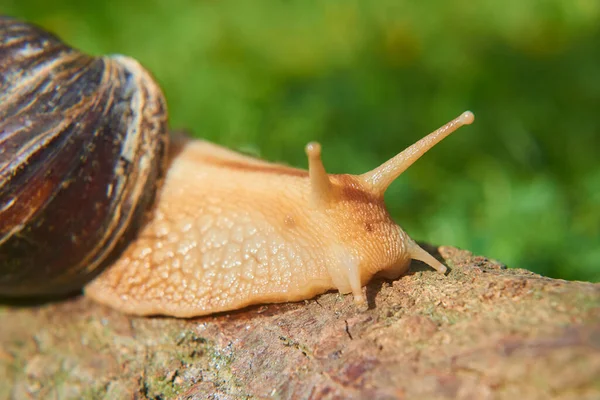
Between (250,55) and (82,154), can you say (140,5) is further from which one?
(82,154)

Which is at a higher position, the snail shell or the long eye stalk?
the long eye stalk

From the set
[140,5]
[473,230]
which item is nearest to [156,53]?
[140,5]

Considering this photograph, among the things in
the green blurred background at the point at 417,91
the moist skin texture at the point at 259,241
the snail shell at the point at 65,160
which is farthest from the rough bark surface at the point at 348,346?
the green blurred background at the point at 417,91

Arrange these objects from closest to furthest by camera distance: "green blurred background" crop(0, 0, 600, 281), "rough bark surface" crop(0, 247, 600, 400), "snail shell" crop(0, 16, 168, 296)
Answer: "rough bark surface" crop(0, 247, 600, 400) → "snail shell" crop(0, 16, 168, 296) → "green blurred background" crop(0, 0, 600, 281)

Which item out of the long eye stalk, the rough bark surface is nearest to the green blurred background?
the long eye stalk

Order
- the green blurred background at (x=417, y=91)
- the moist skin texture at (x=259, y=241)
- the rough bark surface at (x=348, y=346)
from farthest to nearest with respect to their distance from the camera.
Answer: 1. the green blurred background at (x=417, y=91)
2. the moist skin texture at (x=259, y=241)
3. the rough bark surface at (x=348, y=346)

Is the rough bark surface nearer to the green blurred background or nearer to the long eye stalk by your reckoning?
the long eye stalk

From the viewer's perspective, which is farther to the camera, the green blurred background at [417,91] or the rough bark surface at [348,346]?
the green blurred background at [417,91]

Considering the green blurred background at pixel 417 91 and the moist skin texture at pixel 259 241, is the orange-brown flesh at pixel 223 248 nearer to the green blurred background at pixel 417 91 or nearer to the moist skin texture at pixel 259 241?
the moist skin texture at pixel 259 241
